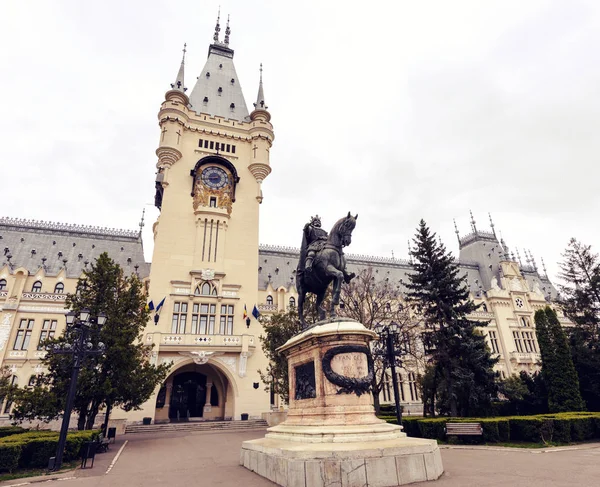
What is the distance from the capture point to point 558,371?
2172 cm

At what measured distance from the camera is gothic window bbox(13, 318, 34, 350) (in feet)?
110

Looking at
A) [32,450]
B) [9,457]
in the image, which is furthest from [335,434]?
[32,450]

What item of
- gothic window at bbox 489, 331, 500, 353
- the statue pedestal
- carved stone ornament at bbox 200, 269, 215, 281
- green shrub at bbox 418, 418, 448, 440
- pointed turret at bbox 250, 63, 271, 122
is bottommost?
green shrub at bbox 418, 418, 448, 440

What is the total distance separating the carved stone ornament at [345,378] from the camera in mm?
8734

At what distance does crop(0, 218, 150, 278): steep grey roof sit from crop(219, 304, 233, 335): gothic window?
14.6 meters

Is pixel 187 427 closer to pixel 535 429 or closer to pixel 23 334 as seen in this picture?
pixel 23 334

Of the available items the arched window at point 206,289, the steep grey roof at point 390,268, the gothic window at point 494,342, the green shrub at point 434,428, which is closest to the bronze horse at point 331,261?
the green shrub at point 434,428

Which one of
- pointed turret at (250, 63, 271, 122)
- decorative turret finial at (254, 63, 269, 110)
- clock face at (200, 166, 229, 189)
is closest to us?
clock face at (200, 166, 229, 189)

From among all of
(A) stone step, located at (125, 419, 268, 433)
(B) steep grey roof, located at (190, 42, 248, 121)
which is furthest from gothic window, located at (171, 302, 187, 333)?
(B) steep grey roof, located at (190, 42, 248, 121)

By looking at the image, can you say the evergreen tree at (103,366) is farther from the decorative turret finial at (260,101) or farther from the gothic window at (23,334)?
the decorative turret finial at (260,101)

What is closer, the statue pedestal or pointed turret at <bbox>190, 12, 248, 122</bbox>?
the statue pedestal

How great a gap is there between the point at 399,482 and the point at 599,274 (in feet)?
90.3

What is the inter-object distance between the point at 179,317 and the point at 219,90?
29.7m

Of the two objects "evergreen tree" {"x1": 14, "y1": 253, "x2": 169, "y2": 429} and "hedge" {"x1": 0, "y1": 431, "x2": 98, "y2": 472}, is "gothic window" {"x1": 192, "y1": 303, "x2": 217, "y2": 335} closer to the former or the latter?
"evergreen tree" {"x1": 14, "y1": 253, "x2": 169, "y2": 429}
